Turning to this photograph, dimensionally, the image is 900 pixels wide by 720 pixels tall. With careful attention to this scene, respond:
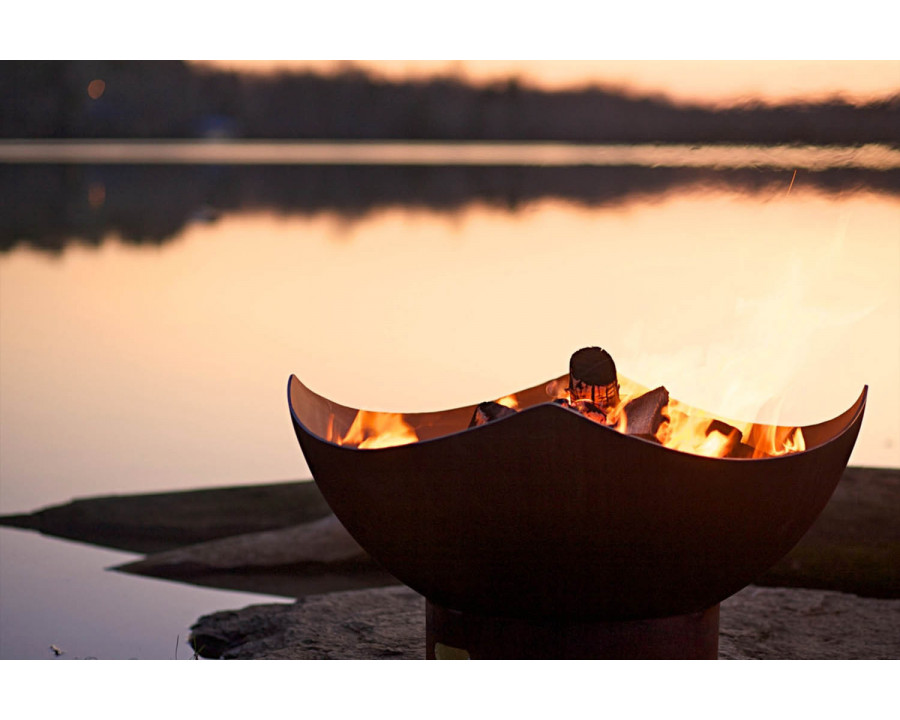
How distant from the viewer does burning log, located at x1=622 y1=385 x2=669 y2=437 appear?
1661 millimetres

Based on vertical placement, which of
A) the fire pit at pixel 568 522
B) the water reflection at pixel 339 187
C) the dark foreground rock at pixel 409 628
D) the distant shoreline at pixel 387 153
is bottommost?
the dark foreground rock at pixel 409 628

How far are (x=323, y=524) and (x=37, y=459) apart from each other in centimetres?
97

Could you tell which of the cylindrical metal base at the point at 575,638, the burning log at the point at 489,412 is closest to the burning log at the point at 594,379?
the burning log at the point at 489,412

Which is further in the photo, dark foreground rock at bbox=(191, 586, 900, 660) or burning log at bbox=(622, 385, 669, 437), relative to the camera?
dark foreground rock at bbox=(191, 586, 900, 660)

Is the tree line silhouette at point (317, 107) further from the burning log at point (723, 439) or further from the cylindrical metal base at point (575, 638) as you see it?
the cylindrical metal base at point (575, 638)

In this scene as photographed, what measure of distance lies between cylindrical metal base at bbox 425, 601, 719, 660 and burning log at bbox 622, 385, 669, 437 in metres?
0.30

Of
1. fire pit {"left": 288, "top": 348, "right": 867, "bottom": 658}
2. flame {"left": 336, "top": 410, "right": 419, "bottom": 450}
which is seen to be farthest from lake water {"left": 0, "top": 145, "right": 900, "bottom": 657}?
flame {"left": 336, "top": 410, "right": 419, "bottom": 450}

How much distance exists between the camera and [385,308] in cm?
484

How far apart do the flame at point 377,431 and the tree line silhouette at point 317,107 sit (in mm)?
3155

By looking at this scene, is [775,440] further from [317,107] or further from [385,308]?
[317,107]

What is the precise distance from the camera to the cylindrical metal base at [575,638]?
5.11 ft

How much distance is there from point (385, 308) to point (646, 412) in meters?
3.21

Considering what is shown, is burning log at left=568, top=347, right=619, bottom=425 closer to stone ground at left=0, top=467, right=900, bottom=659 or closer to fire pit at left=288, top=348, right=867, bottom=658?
fire pit at left=288, top=348, right=867, bottom=658

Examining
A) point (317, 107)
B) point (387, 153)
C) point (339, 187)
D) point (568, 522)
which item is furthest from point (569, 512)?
point (387, 153)
